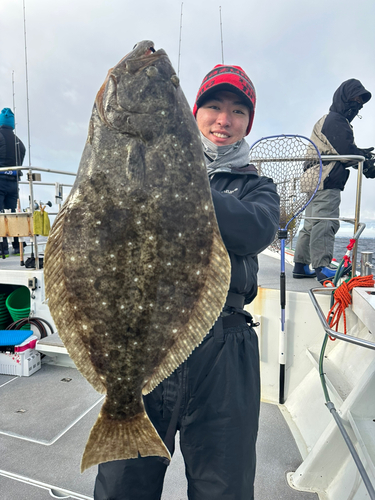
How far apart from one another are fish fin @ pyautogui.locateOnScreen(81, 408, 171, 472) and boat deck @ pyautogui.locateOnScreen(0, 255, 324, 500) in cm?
164

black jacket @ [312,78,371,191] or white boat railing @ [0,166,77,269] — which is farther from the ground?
black jacket @ [312,78,371,191]

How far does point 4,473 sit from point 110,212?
114 inches

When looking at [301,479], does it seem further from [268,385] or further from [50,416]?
[50,416]

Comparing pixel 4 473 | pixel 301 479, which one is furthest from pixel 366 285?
pixel 4 473

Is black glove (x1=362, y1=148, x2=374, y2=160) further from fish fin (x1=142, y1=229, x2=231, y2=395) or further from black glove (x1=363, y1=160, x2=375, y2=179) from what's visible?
fish fin (x1=142, y1=229, x2=231, y2=395)

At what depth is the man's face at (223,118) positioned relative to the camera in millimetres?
1833

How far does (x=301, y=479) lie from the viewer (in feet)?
8.58

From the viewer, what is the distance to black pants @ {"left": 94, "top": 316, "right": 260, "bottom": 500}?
5.11 feet

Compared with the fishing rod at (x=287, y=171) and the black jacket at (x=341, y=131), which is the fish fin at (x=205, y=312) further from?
the black jacket at (x=341, y=131)

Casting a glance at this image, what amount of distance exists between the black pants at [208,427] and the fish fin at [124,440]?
28cm

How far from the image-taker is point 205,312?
1.35m

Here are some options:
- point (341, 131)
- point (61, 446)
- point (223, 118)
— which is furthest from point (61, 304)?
point (341, 131)

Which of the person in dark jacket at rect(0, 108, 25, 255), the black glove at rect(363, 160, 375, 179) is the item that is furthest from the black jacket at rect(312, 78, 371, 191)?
the person in dark jacket at rect(0, 108, 25, 255)

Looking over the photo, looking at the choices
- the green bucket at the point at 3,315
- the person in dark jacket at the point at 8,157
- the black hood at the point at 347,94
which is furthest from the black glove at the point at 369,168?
the person in dark jacket at the point at 8,157
